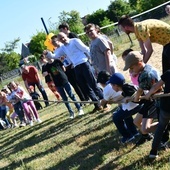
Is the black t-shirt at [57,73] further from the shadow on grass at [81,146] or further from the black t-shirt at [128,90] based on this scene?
the black t-shirt at [128,90]

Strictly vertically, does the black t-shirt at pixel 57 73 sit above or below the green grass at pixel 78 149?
above

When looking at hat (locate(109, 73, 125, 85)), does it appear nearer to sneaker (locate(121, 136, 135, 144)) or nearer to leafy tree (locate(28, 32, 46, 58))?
sneaker (locate(121, 136, 135, 144))

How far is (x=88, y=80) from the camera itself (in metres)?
8.30

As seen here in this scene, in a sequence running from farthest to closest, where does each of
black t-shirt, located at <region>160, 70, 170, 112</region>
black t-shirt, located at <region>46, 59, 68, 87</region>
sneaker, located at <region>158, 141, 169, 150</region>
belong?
black t-shirt, located at <region>46, 59, 68, 87</region> < sneaker, located at <region>158, 141, 169, 150</region> < black t-shirt, located at <region>160, 70, 170, 112</region>

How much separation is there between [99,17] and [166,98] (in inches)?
2155

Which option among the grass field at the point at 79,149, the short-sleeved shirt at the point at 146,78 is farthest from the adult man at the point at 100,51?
the short-sleeved shirt at the point at 146,78

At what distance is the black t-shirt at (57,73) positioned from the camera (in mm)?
9203

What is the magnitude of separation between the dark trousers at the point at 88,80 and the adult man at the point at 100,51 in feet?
2.31

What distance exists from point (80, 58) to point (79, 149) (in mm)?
2374

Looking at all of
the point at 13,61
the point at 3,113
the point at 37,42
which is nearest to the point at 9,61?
the point at 13,61

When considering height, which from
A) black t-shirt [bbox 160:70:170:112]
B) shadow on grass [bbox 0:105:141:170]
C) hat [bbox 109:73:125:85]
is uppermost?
hat [bbox 109:73:125:85]

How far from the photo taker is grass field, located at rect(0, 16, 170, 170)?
4.97 meters

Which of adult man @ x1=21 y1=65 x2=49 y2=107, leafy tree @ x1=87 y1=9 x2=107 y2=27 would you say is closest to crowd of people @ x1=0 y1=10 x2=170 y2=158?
adult man @ x1=21 y1=65 x2=49 y2=107

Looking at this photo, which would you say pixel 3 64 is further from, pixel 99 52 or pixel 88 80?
pixel 99 52
